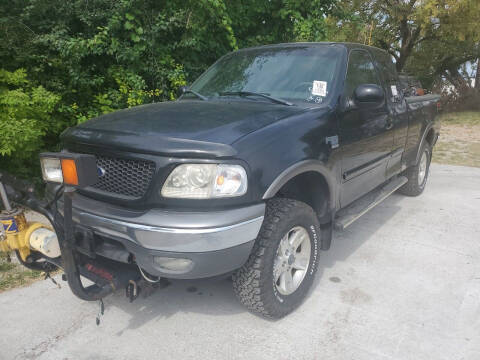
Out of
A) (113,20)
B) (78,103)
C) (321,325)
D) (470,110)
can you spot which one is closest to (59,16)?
(113,20)

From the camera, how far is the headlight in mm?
2098

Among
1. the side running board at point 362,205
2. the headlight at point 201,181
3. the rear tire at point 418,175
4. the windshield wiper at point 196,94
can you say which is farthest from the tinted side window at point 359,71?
the rear tire at point 418,175

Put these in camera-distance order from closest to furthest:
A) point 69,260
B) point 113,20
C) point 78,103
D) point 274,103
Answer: point 69,260
point 274,103
point 113,20
point 78,103

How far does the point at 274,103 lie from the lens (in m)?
2.93

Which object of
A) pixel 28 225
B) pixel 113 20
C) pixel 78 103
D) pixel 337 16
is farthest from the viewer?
pixel 337 16

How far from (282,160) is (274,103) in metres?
0.75

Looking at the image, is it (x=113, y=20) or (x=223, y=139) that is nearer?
(x=223, y=139)

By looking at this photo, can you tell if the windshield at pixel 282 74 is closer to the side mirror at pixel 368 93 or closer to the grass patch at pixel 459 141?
the side mirror at pixel 368 93

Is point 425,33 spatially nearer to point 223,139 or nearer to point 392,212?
point 392,212

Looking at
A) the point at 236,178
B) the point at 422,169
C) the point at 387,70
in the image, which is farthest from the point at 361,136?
the point at 422,169

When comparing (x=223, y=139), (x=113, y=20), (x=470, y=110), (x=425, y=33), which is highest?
(x=425, y=33)

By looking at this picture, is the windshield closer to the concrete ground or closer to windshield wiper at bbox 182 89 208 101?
windshield wiper at bbox 182 89 208 101

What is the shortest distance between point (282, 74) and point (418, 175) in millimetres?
3087

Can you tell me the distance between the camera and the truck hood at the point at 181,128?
83.0 inches
